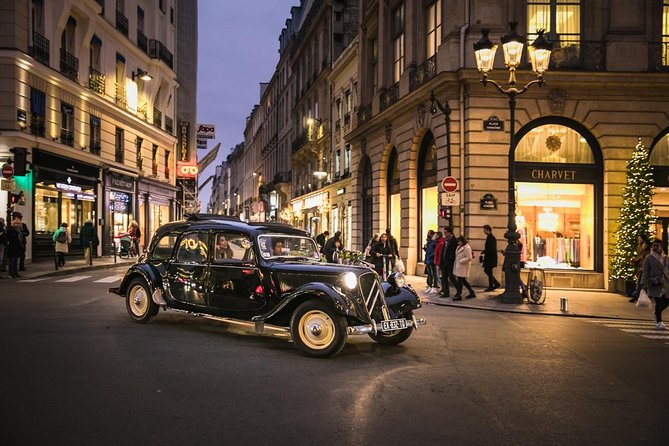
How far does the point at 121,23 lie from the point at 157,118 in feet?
26.6

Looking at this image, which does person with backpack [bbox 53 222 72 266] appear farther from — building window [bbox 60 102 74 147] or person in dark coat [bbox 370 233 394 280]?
person in dark coat [bbox 370 233 394 280]

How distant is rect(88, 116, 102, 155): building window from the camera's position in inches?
1179

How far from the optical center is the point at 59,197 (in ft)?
87.7

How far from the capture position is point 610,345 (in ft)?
31.7

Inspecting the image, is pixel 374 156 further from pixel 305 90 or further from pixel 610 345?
pixel 305 90

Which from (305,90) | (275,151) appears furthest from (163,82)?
(275,151)

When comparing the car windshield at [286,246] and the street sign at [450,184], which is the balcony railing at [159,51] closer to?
the street sign at [450,184]

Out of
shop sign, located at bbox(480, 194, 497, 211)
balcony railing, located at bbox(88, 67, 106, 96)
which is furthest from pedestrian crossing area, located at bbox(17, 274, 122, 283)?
balcony railing, located at bbox(88, 67, 106, 96)

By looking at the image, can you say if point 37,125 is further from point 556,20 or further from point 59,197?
point 556,20

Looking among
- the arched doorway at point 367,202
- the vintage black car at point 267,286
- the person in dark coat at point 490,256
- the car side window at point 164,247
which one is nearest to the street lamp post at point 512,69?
the person in dark coat at point 490,256

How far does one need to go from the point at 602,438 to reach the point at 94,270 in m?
21.1

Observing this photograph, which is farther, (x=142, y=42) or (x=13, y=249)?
(x=142, y=42)

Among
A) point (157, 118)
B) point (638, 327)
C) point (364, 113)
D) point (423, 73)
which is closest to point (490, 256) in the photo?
point (638, 327)

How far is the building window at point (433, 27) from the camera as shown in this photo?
22.2 meters
